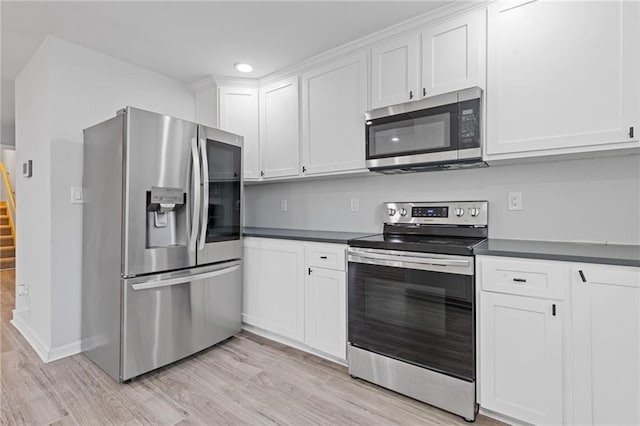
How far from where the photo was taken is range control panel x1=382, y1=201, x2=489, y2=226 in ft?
7.22

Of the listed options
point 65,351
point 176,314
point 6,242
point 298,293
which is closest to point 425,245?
point 298,293

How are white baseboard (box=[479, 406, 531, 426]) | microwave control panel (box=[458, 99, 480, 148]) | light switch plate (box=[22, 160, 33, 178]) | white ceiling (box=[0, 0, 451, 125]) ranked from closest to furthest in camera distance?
white baseboard (box=[479, 406, 531, 426]) < microwave control panel (box=[458, 99, 480, 148]) < white ceiling (box=[0, 0, 451, 125]) < light switch plate (box=[22, 160, 33, 178])

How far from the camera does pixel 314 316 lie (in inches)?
94.7

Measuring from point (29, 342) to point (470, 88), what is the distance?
12.8 ft

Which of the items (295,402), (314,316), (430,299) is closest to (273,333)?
(314,316)

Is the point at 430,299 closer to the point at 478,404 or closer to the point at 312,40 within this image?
the point at 478,404

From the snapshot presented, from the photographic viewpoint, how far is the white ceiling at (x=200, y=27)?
206cm

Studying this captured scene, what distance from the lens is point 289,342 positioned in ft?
8.66

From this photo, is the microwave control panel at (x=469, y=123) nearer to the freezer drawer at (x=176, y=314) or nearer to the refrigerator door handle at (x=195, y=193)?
the refrigerator door handle at (x=195, y=193)

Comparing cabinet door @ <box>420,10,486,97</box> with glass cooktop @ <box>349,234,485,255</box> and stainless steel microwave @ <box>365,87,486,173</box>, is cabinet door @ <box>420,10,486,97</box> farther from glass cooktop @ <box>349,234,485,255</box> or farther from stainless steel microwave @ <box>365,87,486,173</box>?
glass cooktop @ <box>349,234,485,255</box>

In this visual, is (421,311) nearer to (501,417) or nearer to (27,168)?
(501,417)

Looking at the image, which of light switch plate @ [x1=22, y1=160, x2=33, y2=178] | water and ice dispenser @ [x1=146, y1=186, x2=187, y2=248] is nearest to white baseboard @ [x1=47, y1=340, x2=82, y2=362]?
water and ice dispenser @ [x1=146, y1=186, x2=187, y2=248]

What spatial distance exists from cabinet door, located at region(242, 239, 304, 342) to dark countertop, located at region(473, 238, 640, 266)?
52.8 inches

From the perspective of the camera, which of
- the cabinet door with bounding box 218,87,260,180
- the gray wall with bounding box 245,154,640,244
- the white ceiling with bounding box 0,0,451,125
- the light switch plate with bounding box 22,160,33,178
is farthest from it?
the cabinet door with bounding box 218,87,260,180
